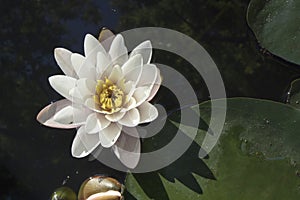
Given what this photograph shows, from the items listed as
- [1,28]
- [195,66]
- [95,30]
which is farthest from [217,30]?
[1,28]

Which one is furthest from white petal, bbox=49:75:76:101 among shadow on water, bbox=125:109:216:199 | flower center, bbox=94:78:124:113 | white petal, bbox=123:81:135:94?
shadow on water, bbox=125:109:216:199

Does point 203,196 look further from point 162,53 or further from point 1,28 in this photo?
point 1,28

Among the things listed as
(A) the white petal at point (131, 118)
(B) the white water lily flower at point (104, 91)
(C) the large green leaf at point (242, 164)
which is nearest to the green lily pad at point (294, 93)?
(C) the large green leaf at point (242, 164)

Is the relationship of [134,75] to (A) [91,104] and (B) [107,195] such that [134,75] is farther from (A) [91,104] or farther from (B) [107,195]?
(B) [107,195]

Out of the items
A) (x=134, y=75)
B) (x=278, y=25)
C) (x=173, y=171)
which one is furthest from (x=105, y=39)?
(x=278, y=25)

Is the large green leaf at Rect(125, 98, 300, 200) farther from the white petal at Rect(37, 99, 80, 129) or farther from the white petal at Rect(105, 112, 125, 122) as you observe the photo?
the white petal at Rect(37, 99, 80, 129)
